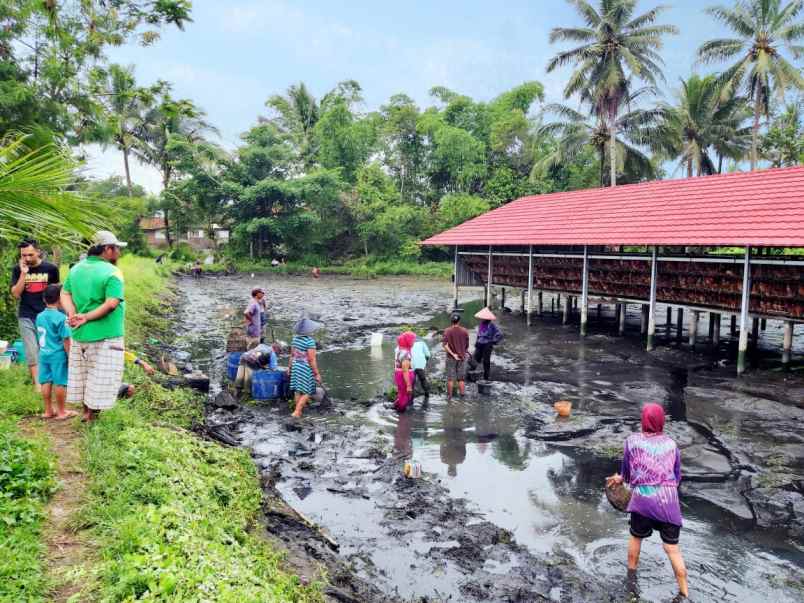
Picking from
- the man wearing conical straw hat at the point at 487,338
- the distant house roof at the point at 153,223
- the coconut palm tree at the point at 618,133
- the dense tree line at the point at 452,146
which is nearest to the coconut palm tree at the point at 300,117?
the dense tree line at the point at 452,146

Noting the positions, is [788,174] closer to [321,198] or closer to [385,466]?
[385,466]

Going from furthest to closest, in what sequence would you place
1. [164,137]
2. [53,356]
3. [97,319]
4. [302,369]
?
[164,137]
[302,369]
[53,356]
[97,319]

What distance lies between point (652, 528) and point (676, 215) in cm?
1344

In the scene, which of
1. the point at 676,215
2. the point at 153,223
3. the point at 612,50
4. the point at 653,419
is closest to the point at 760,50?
the point at 612,50

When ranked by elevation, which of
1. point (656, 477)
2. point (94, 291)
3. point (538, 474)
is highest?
point (94, 291)

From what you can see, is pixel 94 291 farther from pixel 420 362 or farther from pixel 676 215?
pixel 676 215

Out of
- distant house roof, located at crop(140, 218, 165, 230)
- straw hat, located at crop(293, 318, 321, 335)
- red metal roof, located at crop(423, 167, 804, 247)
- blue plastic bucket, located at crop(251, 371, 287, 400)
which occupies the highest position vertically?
distant house roof, located at crop(140, 218, 165, 230)

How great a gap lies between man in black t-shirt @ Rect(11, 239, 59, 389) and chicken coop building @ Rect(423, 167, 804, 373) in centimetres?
1326

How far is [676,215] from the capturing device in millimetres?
16906

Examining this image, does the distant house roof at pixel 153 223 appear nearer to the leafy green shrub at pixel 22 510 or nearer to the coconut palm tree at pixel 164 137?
the coconut palm tree at pixel 164 137

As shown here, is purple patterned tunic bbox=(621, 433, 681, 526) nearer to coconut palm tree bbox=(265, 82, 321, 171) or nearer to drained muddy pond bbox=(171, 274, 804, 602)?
drained muddy pond bbox=(171, 274, 804, 602)

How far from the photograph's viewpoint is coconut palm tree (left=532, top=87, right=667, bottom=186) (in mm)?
34469

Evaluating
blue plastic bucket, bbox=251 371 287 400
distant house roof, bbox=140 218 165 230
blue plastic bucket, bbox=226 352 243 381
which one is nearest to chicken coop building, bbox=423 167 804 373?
blue plastic bucket, bbox=251 371 287 400

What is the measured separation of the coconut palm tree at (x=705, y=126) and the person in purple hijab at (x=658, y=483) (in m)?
36.9
